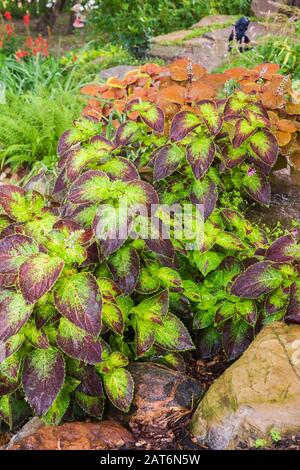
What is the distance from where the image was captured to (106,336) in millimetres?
2102

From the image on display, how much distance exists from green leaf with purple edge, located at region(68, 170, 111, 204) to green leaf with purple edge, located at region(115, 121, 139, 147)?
1.26ft

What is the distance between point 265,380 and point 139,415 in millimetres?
443

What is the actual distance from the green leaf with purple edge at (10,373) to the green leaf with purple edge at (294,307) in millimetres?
907

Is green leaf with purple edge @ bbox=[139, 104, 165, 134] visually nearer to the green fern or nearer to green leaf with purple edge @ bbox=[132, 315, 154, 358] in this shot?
green leaf with purple edge @ bbox=[132, 315, 154, 358]

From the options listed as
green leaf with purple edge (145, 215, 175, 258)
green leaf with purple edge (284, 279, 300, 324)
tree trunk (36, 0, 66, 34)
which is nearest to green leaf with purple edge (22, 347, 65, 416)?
green leaf with purple edge (145, 215, 175, 258)

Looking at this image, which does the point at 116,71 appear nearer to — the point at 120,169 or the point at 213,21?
the point at 213,21

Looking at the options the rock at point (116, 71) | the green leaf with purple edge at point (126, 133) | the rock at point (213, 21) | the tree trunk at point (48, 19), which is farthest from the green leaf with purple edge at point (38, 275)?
the tree trunk at point (48, 19)

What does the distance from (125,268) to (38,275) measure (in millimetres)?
386

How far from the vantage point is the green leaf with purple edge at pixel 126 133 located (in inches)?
89.4

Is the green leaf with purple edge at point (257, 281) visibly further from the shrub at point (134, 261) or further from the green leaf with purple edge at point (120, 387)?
the green leaf with purple edge at point (120, 387)

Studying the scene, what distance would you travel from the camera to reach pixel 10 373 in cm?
169
